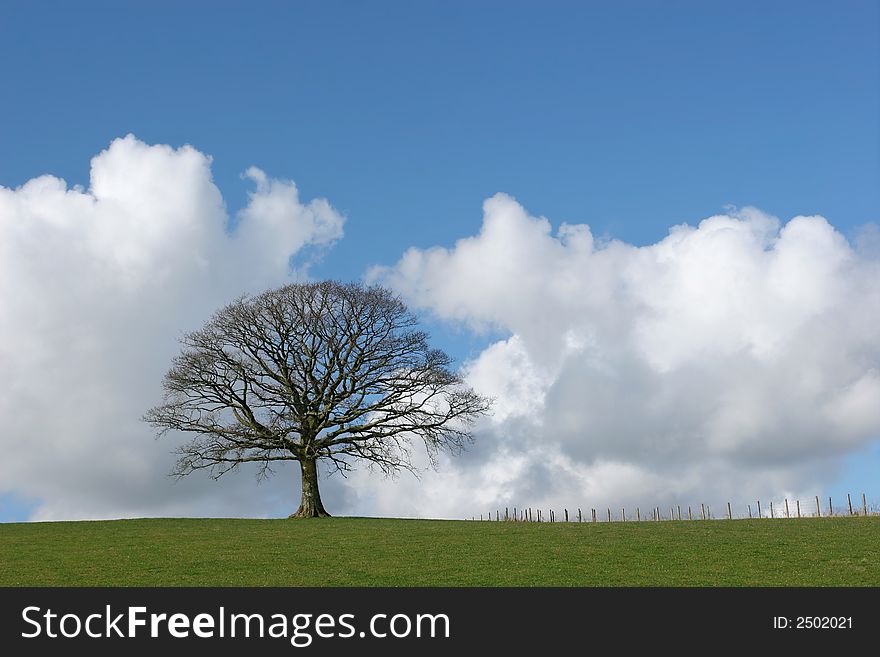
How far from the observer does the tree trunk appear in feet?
188

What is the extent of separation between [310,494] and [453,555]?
25.4 metres

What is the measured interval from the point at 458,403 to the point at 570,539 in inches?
800

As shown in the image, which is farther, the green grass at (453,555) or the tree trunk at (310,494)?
Result: the tree trunk at (310,494)

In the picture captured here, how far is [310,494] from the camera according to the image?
57.8m

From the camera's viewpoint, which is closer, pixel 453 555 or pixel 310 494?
pixel 453 555

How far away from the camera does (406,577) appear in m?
28.5

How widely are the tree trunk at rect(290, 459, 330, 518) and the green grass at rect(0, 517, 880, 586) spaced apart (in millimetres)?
7887

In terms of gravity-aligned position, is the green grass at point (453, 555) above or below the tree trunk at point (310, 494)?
below

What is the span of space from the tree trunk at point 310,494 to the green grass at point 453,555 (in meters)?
7.89

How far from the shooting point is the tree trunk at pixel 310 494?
57375 millimetres
